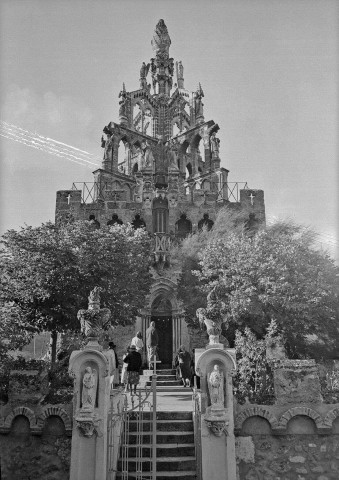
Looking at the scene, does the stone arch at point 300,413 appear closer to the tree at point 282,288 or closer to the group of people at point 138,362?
the group of people at point 138,362

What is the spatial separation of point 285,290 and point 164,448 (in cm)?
1080

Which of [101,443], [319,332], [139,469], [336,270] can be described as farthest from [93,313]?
[336,270]

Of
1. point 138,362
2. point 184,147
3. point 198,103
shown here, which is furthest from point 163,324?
point 198,103

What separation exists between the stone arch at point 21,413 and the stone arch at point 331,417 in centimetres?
625

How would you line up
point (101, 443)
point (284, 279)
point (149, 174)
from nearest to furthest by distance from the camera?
point (101, 443)
point (284, 279)
point (149, 174)

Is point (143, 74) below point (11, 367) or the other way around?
the other way around

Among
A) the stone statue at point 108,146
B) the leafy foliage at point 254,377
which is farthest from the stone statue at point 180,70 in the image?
the leafy foliage at point 254,377

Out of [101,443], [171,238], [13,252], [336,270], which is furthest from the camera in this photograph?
[171,238]

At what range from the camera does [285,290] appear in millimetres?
20125

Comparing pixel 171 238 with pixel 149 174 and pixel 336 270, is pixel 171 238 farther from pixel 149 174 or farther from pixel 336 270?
pixel 336 270

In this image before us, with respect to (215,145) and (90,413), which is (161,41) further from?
(90,413)

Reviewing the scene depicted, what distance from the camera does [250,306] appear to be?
20156mm

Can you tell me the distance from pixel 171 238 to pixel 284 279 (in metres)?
12.7

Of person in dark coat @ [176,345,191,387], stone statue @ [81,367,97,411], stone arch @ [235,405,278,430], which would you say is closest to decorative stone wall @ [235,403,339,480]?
stone arch @ [235,405,278,430]
